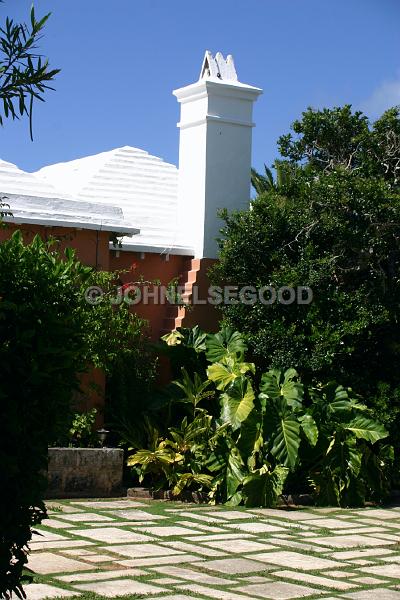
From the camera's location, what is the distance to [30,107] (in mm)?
4137

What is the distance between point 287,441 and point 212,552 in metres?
2.83

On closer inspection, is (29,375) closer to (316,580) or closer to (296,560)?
(316,580)

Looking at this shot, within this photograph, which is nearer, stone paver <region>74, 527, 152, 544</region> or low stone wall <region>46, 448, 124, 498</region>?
stone paver <region>74, 527, 152, 544</region>

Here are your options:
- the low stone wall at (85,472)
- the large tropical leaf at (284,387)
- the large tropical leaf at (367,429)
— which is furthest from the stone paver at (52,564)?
the large tropical leaf at (367,429)

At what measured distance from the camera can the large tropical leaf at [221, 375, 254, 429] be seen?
1101 centimetres

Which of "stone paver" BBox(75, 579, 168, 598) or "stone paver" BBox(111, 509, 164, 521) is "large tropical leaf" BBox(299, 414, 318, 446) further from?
"stone paver" BBox(75, 579, 168, 598)

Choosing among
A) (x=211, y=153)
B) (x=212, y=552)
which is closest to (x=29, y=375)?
(x=212, y=552)

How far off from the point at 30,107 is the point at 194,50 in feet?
35.5

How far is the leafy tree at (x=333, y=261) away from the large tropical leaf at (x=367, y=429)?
0.83ft

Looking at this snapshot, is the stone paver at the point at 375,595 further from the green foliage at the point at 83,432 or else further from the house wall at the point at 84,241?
the house wall at the point at 84,241

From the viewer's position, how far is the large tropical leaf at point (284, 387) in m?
11.0

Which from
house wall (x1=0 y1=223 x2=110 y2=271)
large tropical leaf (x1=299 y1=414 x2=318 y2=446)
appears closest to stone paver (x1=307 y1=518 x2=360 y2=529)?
large tropical leaf (x1=299 y1=414 x2=318 y2=446)

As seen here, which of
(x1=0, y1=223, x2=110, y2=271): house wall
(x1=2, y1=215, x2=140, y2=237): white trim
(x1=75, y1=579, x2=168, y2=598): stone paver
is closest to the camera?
(x1=75, y1=579, x2=168, y2=598): stone paver

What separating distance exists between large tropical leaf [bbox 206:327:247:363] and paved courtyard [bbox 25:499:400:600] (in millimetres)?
2011
